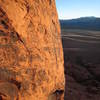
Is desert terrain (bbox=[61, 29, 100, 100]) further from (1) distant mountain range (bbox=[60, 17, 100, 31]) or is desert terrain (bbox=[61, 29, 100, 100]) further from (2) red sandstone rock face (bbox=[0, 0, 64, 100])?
(1) distant mountain range (bbox=[60, 17, 100, 31])

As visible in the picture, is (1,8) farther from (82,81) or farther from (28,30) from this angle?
(82,81)

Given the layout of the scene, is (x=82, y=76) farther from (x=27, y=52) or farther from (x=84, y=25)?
(x=84, y=25)

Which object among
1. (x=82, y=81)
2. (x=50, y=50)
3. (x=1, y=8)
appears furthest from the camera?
(x=82, y=81)

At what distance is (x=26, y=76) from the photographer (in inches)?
88.0

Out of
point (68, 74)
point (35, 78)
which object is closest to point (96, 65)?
point (68, 74)

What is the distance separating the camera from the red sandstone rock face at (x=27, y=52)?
2.09 m

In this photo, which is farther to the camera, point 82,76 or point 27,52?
point 82,76

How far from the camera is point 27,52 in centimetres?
226

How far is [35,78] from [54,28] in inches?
37.6

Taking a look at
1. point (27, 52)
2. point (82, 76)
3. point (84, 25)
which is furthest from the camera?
point (84, 25)

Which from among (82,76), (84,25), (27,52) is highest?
(84,25)

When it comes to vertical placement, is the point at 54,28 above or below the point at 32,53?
above

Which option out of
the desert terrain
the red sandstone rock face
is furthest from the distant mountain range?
the red sandstone rock face

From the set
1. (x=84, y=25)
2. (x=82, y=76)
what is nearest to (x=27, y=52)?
(x=82, y=76)
